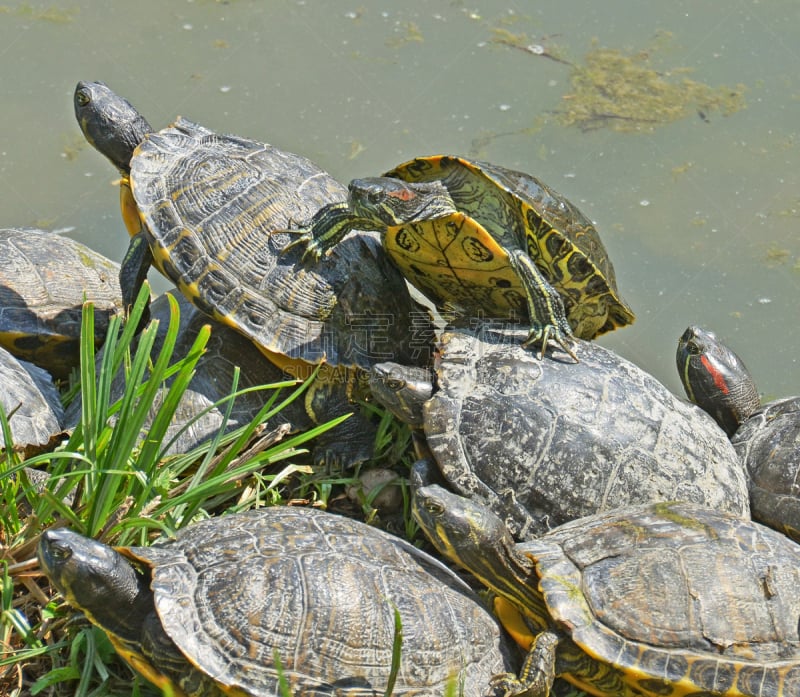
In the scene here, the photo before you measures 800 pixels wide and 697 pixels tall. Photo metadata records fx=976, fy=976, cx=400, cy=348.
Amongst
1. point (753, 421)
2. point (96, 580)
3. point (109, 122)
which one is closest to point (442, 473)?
point (96, 580)

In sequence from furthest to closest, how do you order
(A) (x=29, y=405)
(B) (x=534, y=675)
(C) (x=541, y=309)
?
(A) (x=29, y=405), (C) (x=541, y=309), (B) (x=534, y=675)

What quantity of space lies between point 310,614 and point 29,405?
200 cm

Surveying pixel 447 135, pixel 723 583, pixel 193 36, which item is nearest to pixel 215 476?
pixel 723 583

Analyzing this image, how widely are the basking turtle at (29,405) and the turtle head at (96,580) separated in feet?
3.58

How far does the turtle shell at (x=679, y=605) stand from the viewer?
128 inches

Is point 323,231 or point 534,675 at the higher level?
point 323,231

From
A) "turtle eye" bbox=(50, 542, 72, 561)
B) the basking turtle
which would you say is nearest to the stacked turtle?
"turtle eye" bbox=(50, 542, 72, 561)

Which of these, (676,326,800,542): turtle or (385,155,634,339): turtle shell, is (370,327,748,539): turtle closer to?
(676,326,800,542): turtle

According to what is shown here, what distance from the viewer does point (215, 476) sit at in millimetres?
3785

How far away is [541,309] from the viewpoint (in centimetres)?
428

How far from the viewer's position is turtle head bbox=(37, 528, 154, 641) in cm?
303

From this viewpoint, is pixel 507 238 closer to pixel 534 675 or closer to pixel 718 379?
pixel 718 379

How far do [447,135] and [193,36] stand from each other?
2.28 meters

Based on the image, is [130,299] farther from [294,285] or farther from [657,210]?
[657,210]
